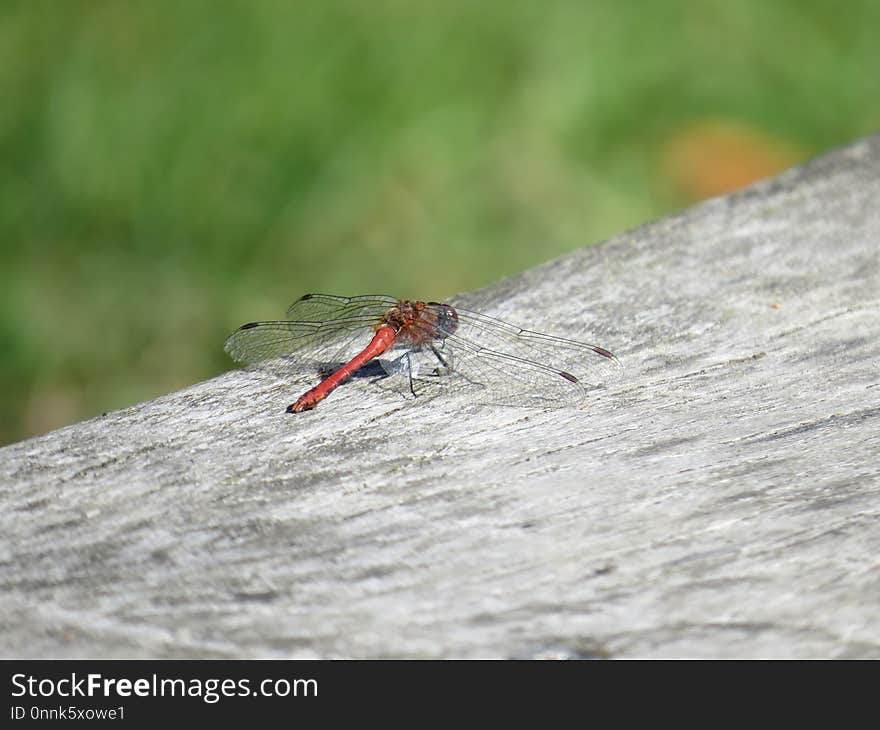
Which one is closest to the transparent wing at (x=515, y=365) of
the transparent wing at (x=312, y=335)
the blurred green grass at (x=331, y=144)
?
the transparent wing at (x=312, y=335)

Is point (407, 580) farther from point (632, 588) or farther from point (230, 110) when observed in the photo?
point (230, 110)

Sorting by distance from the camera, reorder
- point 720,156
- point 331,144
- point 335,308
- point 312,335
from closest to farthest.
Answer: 1. point 312,335
2. point 335,308
3. point 331,144
4. point 720,156

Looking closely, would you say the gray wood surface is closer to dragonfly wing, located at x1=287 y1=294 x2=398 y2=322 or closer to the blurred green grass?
dragonfly wing, located at x1=287 y1=294 x2=398 y2=322

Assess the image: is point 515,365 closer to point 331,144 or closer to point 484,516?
point 484,516

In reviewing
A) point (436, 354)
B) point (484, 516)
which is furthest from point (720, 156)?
point (484, 516)

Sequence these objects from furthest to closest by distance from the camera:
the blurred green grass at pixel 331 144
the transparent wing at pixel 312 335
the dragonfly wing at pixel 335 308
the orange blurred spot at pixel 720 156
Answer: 1. the orange blurred spot at pixel 720 156
2. the blurred green grass at pixel 331 144
3. the dragonfly wing at pixel 335 308
4. the transparent wing at pixel 312 335

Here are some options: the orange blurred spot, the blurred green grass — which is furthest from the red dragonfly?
the orange blurred spot

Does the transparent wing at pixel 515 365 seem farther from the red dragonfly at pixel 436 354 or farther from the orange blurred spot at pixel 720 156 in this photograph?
the orange blurred spot at pixel 720 156
